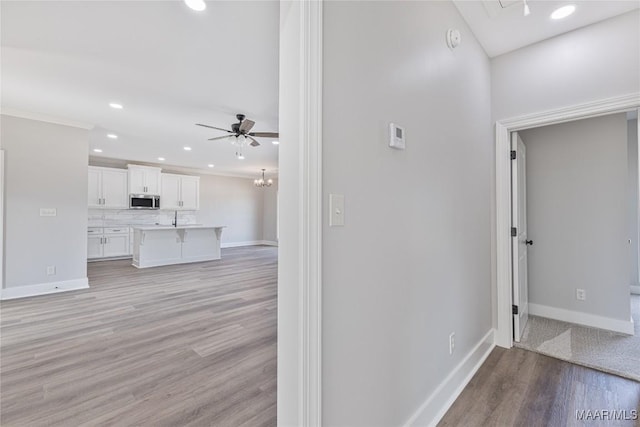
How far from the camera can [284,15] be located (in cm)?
101

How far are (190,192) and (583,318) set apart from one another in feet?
29.6

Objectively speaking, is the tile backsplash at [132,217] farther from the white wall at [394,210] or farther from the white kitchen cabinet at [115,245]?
the white wall at [394,210]

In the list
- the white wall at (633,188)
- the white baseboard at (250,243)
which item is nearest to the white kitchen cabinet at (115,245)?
the white baseboard at (250,243)

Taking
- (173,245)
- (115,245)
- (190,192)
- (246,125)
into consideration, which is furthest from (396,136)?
(190,192)

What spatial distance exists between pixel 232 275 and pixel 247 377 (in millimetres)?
3545

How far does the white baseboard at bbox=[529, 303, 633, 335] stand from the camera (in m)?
2.78

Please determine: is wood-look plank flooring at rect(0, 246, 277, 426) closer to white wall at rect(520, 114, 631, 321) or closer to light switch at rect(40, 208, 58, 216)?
light switch at rect(40, 208, 58, 216)

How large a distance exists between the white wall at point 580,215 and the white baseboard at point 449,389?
1.58 meters

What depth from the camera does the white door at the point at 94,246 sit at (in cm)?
671

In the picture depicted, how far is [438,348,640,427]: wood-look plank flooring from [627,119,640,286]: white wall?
87.0 inches

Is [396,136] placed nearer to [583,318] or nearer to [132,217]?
[583,318]

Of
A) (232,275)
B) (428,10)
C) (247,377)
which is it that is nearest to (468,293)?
(247,377)

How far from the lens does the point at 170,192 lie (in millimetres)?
8148

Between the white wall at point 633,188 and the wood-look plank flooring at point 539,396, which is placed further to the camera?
the white wall at point 633,188
